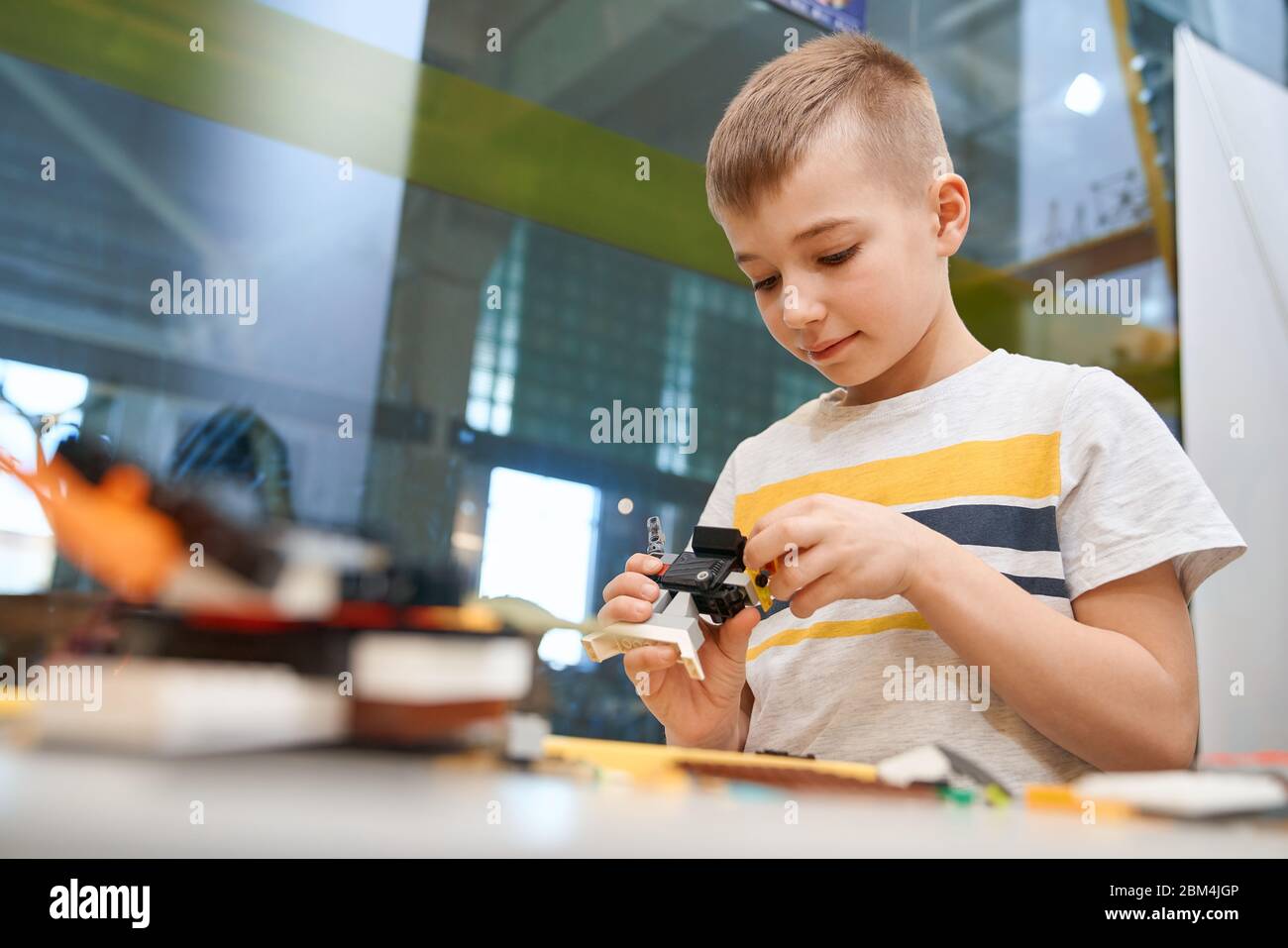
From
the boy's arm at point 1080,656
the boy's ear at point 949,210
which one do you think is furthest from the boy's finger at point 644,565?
the boy's ear at point 949,210

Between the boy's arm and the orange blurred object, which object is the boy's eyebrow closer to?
the boy's arm

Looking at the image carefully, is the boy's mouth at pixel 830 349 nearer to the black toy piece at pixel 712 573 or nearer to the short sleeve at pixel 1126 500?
the short sleeve at pixel 1126 500

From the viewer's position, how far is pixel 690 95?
2.09 metres

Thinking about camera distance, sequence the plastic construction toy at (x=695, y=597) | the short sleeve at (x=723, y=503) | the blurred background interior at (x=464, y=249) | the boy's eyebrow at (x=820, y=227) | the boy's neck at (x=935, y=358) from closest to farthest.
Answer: the plastic construction toy at (x=695, y=597)
the boy's eyebrow at (x=820, y=227)
the boy's neck at (x=935, y=358)
the short sleeve at (x=723, y=503)
the blurred background interior at (x=464, y=249)

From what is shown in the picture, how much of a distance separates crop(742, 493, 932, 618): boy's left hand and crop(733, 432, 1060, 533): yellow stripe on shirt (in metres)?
0.20

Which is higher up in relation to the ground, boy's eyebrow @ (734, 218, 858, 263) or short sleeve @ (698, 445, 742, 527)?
boy's eyebrow @ (734, 218, 858, 263)

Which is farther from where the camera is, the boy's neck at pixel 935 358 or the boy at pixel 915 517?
the boy's neck at pixel 935 358

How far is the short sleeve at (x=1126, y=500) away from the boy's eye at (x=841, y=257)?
0.21 meters

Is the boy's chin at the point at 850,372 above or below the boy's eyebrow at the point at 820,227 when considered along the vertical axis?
below

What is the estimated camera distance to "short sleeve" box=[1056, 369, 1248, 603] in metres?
0.65

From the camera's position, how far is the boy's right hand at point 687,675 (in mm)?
599

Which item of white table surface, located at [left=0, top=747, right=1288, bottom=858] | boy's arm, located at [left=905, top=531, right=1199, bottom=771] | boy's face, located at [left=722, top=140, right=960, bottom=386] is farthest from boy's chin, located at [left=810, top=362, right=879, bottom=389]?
white table surface, located at [left=0, top=747, right=1288, bottom=858]
